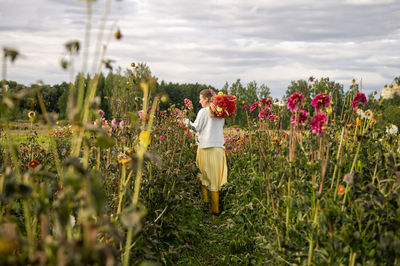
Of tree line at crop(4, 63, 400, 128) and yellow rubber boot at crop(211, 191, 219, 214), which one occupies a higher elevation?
tree line at crop(4, 63, 400, 128)

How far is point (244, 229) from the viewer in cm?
396

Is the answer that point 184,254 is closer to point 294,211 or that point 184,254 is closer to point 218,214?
point 294,211

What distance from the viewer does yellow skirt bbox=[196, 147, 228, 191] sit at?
17.7 ft

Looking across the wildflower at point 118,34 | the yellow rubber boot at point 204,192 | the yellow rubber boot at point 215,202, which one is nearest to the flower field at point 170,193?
the wildflower at point 118,34

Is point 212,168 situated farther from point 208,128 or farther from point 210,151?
point 208,128

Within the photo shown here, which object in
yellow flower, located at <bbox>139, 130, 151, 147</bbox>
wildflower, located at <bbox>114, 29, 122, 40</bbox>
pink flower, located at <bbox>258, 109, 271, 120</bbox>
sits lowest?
yellow flower, located at <bbox>139, 130, 151, 147</bbox>

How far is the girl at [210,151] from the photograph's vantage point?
5340 millimetres

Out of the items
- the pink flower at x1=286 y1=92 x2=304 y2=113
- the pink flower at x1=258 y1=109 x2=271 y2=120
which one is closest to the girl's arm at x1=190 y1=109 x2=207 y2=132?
the pink flower at x1=258 y1=109 x2=271 y2=120

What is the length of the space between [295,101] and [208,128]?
2.77 m

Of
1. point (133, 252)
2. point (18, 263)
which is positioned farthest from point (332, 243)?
point (18, 263)

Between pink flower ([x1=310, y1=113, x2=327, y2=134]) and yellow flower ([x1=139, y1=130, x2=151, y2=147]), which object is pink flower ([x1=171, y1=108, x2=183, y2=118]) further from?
yellow flower ([x1=139, y1=130, x2=151, y2=147])

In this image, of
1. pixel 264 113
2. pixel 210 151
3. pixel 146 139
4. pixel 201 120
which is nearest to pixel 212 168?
pixel 210 151

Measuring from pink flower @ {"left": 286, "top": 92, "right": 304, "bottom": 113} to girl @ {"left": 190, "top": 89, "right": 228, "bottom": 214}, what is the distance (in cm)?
268

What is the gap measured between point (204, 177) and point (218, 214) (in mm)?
599
